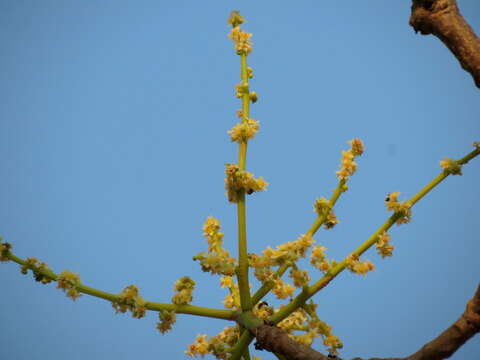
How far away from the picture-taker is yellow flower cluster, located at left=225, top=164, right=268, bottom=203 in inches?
90.7

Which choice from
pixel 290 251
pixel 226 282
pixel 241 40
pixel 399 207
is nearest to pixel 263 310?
pixel 226 282

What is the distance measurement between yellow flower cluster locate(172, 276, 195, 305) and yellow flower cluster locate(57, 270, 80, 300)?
38 cm

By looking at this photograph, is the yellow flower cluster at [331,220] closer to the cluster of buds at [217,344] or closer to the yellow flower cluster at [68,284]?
the cluster of buds at [217,344]

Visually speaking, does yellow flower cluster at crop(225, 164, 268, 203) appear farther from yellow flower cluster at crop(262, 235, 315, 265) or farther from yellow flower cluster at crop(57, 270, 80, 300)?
yellow flower cluster at crop(57, 270, 80, 300)

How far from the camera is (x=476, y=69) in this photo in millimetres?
1798

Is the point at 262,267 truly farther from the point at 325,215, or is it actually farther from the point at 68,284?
the point at 68,284

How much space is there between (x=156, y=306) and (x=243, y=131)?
84 cm

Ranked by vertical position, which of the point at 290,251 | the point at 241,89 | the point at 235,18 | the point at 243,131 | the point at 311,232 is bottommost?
the point at 290,251

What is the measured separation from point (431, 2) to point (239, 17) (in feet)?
3.28

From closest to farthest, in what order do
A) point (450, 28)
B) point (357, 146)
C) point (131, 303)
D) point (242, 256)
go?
1. point (450, 28)
2. point (131, 303)
3. point (242, 256)
4. point (357, 146)

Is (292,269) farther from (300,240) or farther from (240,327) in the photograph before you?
(240,327)

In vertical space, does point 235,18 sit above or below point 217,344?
above

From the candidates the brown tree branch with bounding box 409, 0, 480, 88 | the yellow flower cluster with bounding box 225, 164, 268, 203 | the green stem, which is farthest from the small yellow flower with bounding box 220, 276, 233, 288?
the brown tree branch with bounding box 409, 0, 480, 88

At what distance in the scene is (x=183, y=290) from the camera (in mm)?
2248
